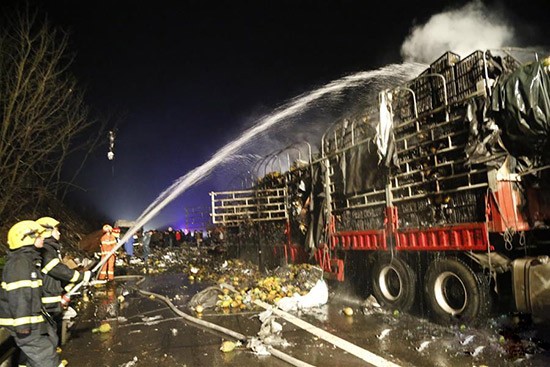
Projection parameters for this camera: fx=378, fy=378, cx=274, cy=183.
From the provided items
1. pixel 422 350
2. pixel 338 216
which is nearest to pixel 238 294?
pixel 338 216

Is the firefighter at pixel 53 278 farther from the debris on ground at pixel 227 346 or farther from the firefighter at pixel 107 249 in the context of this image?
the firefighter at pixel 107 249

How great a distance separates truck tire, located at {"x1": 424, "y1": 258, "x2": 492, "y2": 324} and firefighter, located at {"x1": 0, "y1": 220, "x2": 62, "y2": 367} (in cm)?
556

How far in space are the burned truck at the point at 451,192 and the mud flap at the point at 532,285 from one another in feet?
0.04

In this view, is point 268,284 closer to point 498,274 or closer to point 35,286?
point 498,274

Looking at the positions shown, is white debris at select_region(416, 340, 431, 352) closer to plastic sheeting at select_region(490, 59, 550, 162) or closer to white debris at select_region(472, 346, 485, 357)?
white debris at select_region(472, 346, 485, 357)

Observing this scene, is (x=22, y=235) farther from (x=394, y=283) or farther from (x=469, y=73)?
(x=469, y=73)

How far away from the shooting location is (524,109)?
506cm

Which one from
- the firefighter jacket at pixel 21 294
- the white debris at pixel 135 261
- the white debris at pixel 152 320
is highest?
the firefighter jacket at pixel 21 294

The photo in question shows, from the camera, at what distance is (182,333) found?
252 inches

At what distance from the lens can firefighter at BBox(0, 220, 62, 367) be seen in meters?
3.90

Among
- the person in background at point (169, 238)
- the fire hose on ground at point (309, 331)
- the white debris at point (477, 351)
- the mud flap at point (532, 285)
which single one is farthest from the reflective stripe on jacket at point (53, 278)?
the person in background at point (169, 238)

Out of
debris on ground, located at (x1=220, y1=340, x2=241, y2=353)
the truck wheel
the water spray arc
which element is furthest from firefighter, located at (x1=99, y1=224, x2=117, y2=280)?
the truck wheel

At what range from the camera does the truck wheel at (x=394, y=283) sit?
697 centimetres

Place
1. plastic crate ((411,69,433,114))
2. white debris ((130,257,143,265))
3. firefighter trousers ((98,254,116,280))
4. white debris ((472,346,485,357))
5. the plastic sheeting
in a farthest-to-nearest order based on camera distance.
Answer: white debris ((130,257,143,265)), firefighter trousers ((98,254,116,280)), plastic crate ((411,69,433,114)), the plastic sheeting, white debris ((472,346,485,357))
